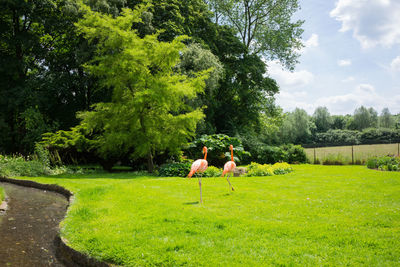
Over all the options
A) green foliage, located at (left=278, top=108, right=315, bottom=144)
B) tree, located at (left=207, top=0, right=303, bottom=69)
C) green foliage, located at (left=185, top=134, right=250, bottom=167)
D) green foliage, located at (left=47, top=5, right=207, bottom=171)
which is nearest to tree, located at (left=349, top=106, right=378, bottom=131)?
green foliage, located at (left=278, top=108, right=315, bottom=144)

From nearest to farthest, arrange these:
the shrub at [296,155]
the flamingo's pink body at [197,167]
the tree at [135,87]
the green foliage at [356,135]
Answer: the flamingo's pink body at [197,167], the tree at [135,87], the shrub at [296,155], the green foliage at [356,135]

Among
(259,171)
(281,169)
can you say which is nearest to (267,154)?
(281,169)

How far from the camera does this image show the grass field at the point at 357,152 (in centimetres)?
1953

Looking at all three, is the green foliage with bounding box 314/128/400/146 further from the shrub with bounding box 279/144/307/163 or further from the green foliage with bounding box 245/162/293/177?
the green foliage with bounding box 245/162/293/177

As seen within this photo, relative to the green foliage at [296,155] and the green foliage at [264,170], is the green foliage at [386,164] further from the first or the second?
the green foliage at [296,155]

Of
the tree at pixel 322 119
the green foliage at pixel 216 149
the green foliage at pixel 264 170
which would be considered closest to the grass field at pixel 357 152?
the green foliage at pixel 264 170

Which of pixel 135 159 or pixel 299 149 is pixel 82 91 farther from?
pixel 299 149

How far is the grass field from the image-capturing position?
1953 cm

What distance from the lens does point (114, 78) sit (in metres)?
13.1

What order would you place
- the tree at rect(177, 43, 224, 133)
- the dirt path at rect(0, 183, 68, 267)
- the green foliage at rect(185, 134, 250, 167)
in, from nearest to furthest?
the dirt path at rect(0, 183, 68, 267)
the green foliage at rect(185, 134, 250, 167)
the tree at rect(177, 43, 224, 133)

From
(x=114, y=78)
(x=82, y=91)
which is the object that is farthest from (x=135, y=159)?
(x=82, y=91)

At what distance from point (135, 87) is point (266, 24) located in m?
18.6

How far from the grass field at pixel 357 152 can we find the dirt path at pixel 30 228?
1862 cm

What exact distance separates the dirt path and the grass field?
61.1 feet
